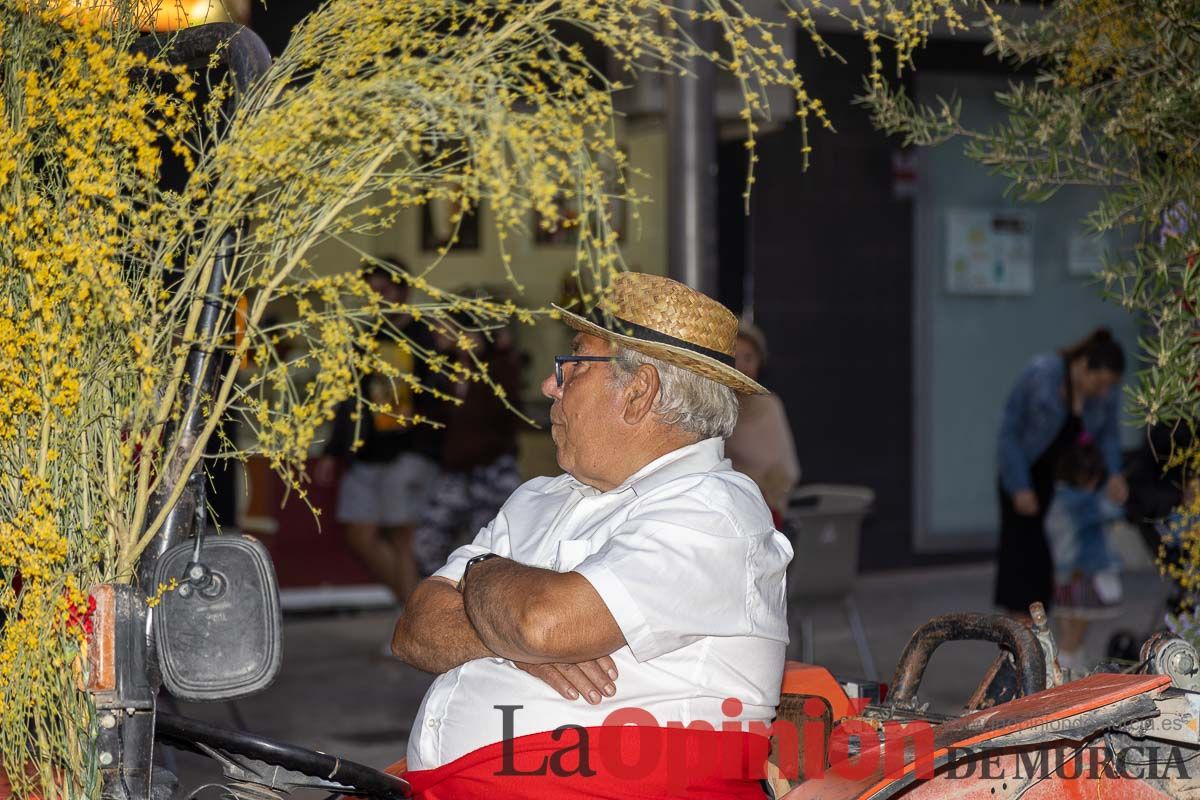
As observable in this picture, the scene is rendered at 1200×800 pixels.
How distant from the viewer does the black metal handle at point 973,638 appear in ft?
8.86

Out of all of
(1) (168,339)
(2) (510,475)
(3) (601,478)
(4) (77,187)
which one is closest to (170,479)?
(1) (168,339)

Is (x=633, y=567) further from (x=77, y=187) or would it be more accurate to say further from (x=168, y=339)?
(x=77, y=187)

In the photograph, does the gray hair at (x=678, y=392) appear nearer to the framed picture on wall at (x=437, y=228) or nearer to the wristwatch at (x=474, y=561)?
the wristwatch at (x=474, y=561)

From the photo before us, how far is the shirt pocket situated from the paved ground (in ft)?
9.74

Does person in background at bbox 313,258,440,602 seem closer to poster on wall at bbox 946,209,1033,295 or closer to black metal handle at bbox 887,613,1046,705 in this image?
poster on wall at bbox 946,209,1033,295

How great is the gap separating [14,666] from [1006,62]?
934cm

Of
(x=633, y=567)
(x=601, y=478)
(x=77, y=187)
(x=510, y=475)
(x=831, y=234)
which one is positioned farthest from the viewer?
(x=831, y=234)

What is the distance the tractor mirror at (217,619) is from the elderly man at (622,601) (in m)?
0.50

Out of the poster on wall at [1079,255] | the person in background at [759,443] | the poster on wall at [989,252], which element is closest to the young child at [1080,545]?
the person in background at [759,443]

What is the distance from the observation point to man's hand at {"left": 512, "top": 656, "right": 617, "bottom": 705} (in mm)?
2533

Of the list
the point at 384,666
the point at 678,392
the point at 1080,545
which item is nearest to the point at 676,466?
the point at 678,392

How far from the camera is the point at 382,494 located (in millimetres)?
7711

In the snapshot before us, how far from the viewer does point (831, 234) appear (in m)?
10.0

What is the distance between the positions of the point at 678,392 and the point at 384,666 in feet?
16.6
